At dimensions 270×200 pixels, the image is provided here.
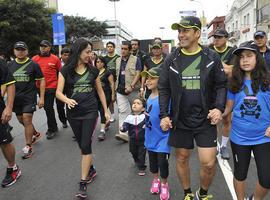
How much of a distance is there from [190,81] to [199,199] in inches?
53.2

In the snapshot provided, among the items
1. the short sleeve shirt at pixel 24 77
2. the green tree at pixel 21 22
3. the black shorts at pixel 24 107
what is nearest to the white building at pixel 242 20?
the green tree at pixel 21 22

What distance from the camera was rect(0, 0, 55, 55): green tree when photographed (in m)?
32.8

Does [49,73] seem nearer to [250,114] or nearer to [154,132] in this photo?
[154,132]

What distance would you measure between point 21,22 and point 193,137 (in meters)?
32.3

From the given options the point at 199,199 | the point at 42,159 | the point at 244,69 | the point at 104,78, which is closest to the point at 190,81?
the point at 244,69

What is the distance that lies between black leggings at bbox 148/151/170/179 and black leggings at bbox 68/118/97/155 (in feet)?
2.64

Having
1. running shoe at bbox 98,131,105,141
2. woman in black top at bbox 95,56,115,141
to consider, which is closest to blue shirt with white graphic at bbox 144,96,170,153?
running shoe at bbox 98,131,105,141

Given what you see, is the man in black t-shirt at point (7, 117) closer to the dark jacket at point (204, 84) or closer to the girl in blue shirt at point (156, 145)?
the girl in blue shirt at point (156, 145)

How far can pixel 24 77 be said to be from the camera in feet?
22.2

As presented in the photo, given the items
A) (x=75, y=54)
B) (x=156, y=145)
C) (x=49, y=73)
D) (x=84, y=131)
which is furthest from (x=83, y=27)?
(x=156, y=145)

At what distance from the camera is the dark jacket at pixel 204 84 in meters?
3.80

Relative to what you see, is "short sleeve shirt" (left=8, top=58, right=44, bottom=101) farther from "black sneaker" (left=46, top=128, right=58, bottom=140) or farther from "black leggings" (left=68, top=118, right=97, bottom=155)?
"black leggings" (left=68, top=118, right=97, bottom=155)

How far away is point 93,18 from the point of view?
7412 cm

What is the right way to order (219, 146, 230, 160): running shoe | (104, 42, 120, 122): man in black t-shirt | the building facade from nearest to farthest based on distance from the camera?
(219, 146, 230, 160): running shoe → (104, 42, 120, 122): man in black t-shirt → the building facade
